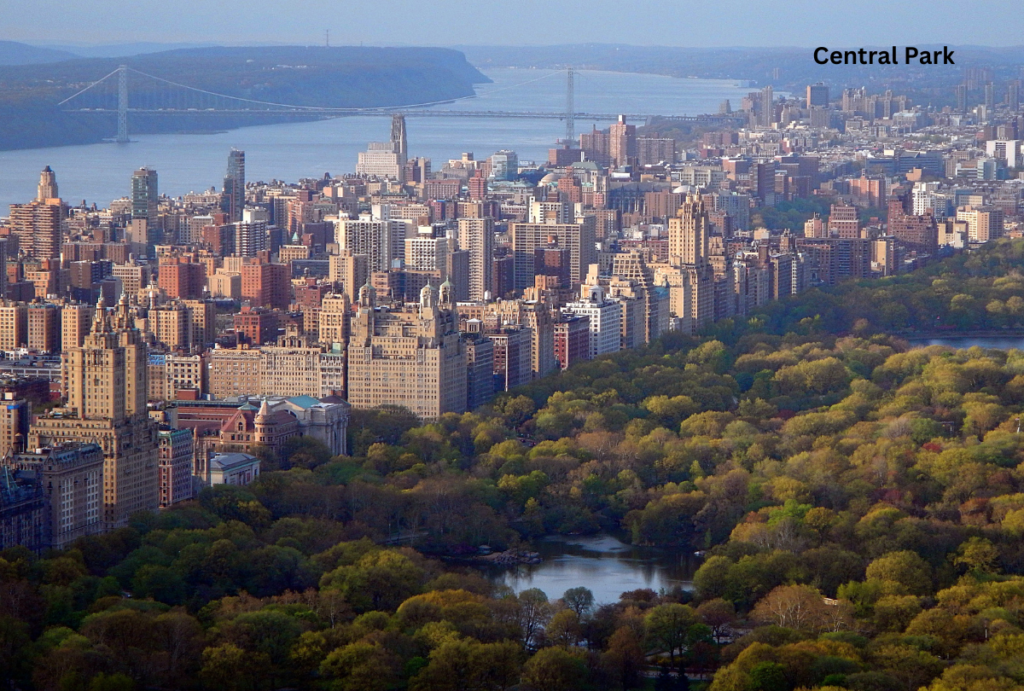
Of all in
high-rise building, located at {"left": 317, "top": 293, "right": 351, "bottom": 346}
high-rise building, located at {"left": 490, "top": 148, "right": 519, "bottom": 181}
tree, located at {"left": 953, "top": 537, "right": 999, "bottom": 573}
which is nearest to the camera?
tree, located at {"left": 953, "top": 537, "right": 999, "bottom": 573}

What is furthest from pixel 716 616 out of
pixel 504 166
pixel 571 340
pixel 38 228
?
pixel 504 166

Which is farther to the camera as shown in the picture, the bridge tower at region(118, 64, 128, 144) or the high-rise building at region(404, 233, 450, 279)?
the bridge tower at region(118, 64, 128, 144)

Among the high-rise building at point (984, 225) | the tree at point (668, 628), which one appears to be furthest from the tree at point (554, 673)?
the high-rise building at point (984, 225)

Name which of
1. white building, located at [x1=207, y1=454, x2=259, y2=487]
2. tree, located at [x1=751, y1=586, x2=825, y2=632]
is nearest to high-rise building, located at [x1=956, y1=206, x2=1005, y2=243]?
white building, located at [x1=207, y1=454, x2=259, y2=487]

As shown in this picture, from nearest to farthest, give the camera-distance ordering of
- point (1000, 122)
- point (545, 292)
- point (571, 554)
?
point (571, 554)
point (545, 292)
point (1000, 122)

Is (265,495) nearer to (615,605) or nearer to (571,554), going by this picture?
(571,554)

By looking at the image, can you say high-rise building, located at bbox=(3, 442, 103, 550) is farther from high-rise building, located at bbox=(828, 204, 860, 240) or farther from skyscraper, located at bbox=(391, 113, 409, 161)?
skyscraper, located at bbox=(391, 113, 409, 161)

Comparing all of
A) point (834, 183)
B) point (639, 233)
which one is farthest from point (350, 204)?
point (834, 183)
